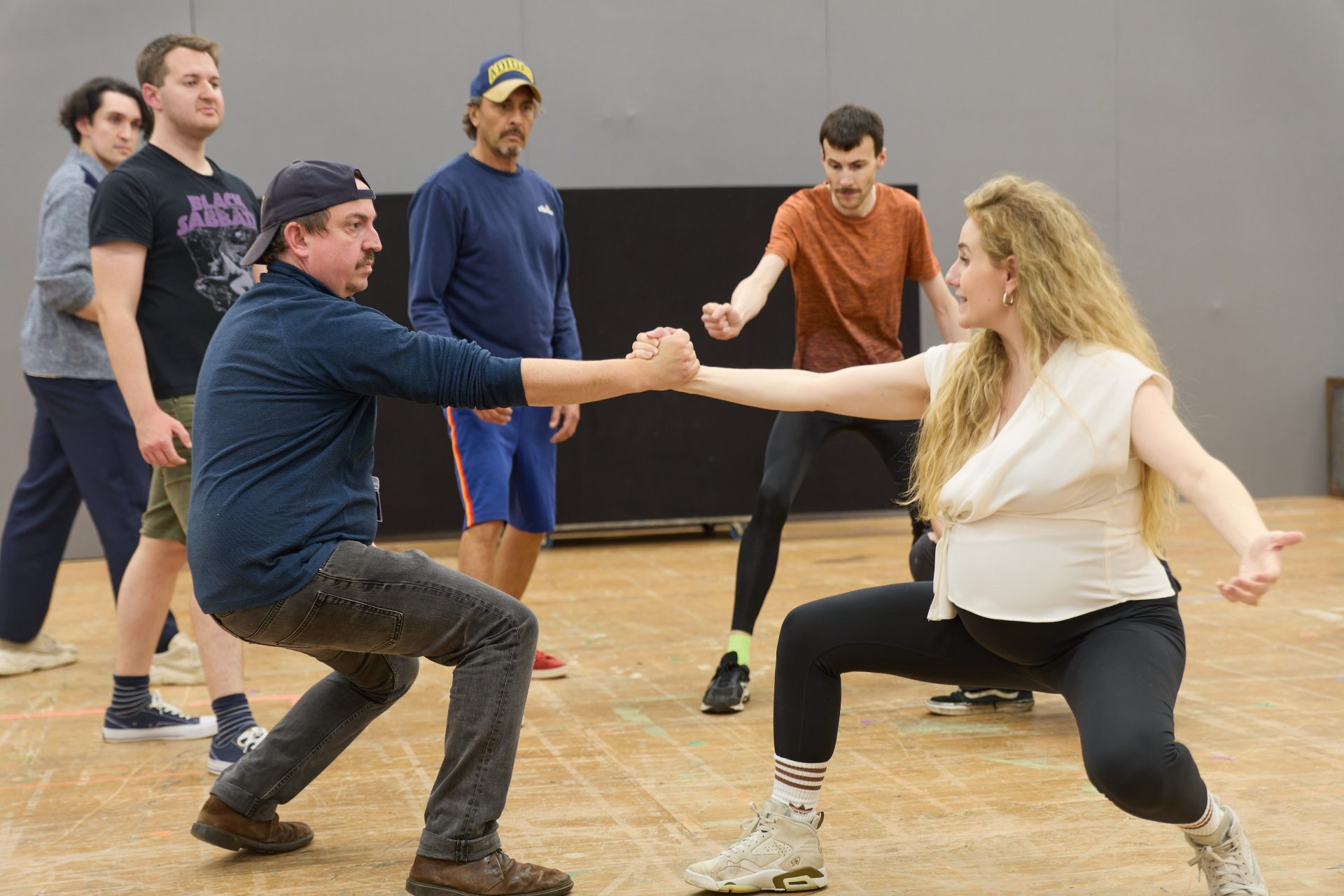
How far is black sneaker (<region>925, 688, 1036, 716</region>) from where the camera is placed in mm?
3680

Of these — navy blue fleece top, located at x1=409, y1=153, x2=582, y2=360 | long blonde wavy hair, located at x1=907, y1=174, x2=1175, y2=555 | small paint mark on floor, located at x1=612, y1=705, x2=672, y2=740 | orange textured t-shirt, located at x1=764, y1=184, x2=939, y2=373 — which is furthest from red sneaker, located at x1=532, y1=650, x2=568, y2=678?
long blonde wavy hair, located at x1=907, y1=174, x2=1175, y2=555

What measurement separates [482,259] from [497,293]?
0.38 feet

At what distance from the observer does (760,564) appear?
12.9 feet

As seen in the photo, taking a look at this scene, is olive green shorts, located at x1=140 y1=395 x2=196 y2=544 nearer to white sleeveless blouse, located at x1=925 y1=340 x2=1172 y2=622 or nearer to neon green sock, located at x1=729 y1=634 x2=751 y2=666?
neon green sock, located at x1=729 y1=634 x2=751 y2=666

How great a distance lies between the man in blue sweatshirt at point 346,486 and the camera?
2.40 m

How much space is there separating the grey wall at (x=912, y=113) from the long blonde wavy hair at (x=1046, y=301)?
4519 millimetres

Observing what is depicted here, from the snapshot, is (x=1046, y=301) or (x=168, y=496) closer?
(x=1046, y=301)

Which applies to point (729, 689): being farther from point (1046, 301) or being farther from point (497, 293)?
point (1046, 301)

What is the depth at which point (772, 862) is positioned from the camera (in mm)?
2463

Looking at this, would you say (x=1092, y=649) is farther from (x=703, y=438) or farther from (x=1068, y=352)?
(x=703, y=438)

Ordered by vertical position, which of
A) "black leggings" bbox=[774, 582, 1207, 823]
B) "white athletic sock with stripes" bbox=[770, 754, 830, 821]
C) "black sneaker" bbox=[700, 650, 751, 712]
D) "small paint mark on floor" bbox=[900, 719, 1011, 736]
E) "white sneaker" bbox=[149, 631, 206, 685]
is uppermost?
"black leggings" bbox=[774, 582, 1207, 823]

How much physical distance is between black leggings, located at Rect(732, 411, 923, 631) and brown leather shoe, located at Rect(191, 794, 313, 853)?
161 centimetres

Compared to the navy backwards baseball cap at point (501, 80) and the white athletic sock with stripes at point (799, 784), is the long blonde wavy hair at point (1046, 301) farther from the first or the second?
the navy backwards baseball cap at point (501, 80)

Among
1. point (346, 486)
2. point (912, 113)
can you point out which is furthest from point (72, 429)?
point (912, 113)
